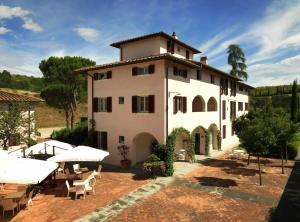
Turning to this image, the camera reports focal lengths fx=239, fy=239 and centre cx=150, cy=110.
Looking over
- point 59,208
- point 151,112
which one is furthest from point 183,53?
point 59,208

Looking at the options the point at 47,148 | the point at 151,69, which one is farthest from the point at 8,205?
the point at 151,69

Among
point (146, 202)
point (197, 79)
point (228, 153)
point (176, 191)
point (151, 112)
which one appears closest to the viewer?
point (146, 202)

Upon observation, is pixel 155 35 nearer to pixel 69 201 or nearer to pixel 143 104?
pixel 143 104

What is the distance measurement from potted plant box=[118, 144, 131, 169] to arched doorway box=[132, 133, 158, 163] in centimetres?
79

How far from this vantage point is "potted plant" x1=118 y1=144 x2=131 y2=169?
20.1 metres

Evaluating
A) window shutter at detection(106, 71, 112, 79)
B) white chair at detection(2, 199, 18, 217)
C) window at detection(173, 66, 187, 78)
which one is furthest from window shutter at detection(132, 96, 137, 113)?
white chair at detection(2, 199, 18, 217)

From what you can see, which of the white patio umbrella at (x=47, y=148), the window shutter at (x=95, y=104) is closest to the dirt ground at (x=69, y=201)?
the white patio umbrella at (x=47, y=148)

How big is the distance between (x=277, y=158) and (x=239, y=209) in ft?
50.8

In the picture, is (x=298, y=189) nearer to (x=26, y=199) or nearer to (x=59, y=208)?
(x=59, y=208)

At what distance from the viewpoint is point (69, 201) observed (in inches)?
513

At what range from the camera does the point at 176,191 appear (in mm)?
14352

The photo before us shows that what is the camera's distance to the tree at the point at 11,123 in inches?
690

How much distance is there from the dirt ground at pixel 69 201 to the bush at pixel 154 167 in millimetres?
799

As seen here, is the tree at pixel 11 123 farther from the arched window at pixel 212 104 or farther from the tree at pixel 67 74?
the arched window at pixel 212 104
